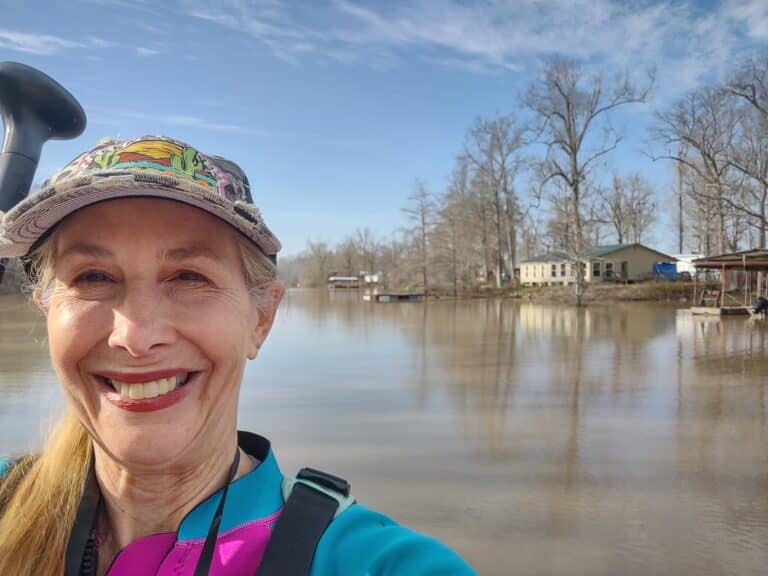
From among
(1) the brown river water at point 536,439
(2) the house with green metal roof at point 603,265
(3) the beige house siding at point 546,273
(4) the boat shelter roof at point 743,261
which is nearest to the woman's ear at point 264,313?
(1) the brown river water at point 536,439

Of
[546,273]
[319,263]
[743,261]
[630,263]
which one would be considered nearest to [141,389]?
[743,261]

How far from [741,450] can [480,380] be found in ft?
16.1

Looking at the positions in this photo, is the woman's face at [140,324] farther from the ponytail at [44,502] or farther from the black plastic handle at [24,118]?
the black plastic handle at [24,118]

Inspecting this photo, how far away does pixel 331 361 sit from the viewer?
13297 millimetres

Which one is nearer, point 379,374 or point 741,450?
point 741,450

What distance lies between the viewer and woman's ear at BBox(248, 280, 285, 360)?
5.43 feet

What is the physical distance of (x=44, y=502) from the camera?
1.47m

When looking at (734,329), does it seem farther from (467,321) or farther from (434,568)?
(434,568)

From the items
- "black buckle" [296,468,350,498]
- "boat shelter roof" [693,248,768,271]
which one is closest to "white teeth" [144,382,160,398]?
"black buckle" [296,468,350,498]

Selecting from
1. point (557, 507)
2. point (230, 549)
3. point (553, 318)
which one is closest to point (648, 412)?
point (557, 507)

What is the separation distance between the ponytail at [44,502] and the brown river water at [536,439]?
395mm

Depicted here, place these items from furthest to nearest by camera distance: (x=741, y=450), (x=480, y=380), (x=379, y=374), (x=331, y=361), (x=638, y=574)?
(x=331, y=361) < (x=379, y=374) < (x=480, y=380) < (x=741, y=450) < (x=638, y=574)

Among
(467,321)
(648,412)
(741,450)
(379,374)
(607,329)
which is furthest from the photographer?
(467,321)

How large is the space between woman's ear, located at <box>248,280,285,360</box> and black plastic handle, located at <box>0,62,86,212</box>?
5.18ft
